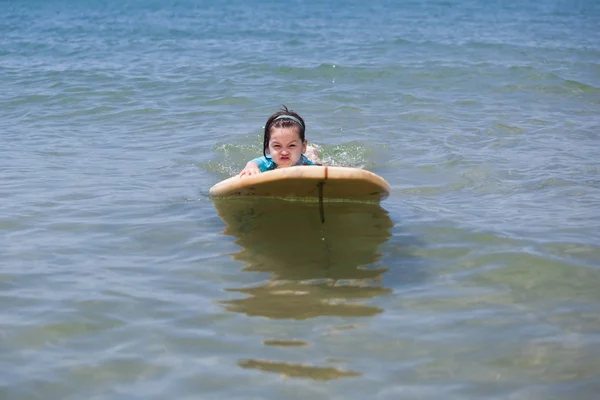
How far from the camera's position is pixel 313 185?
15.5 feet

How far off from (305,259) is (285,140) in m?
1.39

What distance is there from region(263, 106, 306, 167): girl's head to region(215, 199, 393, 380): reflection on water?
0.53 m

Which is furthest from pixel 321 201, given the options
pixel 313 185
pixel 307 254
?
pixel 307 254

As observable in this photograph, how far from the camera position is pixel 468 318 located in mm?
3715

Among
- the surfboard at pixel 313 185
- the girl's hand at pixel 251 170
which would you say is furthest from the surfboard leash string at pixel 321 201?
the girl's hand at pixel 251 170

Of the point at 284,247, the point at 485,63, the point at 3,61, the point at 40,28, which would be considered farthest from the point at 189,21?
the point at 284,247

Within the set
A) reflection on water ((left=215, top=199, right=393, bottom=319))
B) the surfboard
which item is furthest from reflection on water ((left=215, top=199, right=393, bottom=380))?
the surfboard

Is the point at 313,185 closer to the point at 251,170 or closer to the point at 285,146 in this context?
the point at 251,170

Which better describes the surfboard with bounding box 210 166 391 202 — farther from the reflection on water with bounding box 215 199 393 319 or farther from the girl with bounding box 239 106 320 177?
the girl with bounding box 239 106 320 177

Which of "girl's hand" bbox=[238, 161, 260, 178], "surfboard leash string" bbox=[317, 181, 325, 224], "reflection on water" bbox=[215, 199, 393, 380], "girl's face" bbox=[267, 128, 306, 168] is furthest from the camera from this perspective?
"girl's face" bbox=[267, 128, 306, 168]

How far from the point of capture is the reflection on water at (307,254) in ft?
12.8

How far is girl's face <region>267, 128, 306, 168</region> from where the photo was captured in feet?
18.6

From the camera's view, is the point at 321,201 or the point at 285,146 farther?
the point at 285,146

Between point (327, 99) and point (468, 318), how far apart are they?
7062 millimetres
